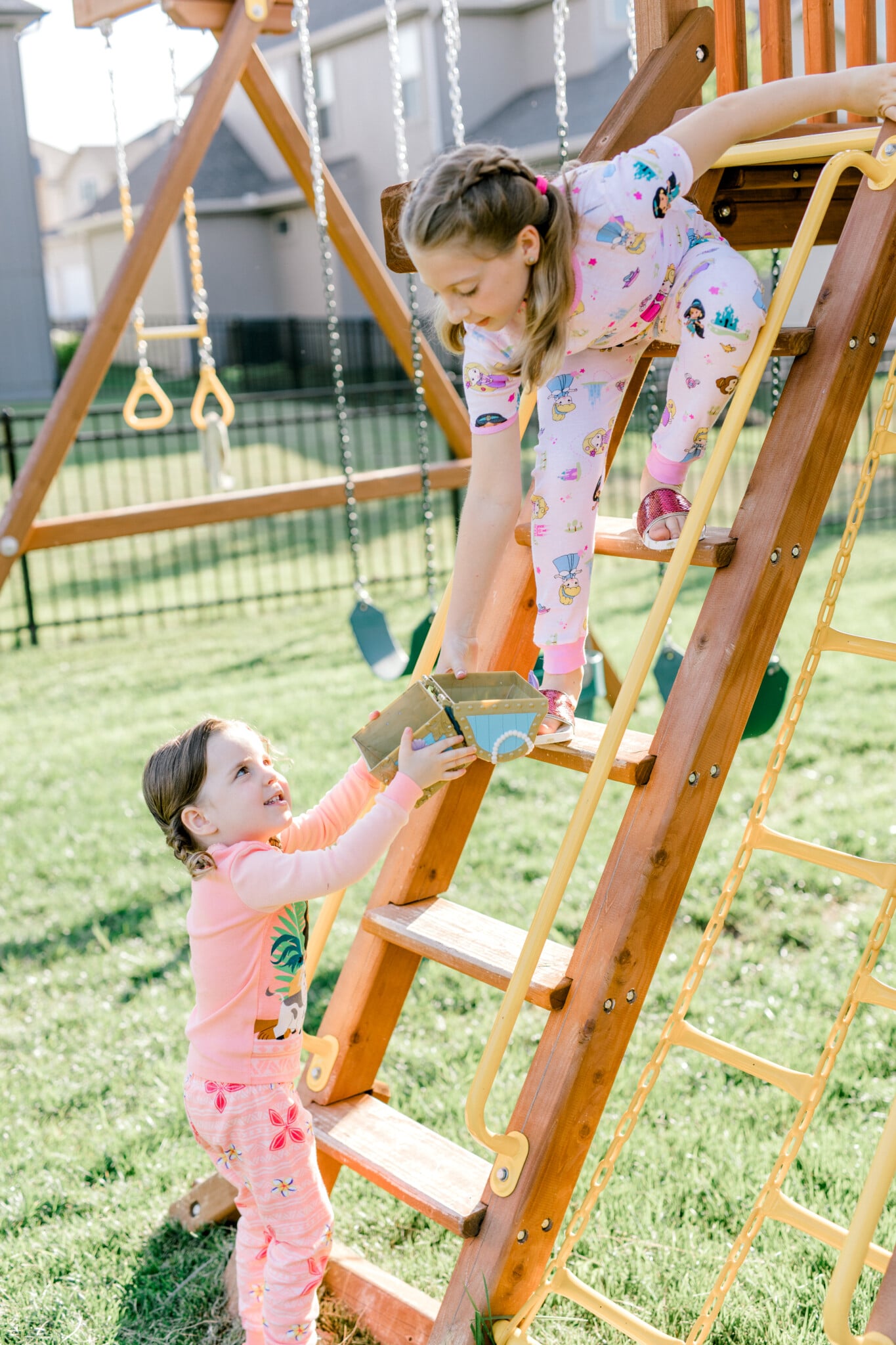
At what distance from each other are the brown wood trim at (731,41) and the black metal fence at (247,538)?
406 cm

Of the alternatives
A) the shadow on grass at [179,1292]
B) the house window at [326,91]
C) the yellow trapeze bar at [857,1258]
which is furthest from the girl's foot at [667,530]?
the house window at [326,91]

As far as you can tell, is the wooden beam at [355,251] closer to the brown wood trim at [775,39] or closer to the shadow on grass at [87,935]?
the brown wood trim at [775,39]

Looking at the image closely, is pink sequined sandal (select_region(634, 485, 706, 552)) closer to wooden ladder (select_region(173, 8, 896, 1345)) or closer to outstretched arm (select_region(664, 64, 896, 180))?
wooden ladder (select_region(173, 8, 896, 1345))

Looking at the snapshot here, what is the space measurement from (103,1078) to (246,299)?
88.9 feet

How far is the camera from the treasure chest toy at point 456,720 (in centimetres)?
237

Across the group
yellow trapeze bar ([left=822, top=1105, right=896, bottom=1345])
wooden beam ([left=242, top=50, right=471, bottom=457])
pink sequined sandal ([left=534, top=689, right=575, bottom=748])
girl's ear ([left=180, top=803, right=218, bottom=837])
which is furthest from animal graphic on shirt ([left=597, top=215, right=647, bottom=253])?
wooden beam ([left=242, top=50, right=471, bottom=457])

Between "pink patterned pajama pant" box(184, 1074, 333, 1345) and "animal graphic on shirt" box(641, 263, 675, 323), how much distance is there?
1.68m

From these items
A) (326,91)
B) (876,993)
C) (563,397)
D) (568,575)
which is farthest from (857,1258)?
(326,91)

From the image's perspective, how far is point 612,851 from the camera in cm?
239

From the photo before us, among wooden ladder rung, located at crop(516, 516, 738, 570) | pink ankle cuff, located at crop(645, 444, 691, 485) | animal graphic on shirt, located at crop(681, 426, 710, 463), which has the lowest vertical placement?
wooden ladder rung, located at crop(516, 516, 738, 570)

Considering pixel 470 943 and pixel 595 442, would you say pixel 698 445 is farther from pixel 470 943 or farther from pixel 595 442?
pixel 470 943

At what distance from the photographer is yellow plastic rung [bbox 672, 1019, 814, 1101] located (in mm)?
2512

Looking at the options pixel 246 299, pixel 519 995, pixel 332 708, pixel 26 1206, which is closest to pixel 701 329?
pixel 519 995

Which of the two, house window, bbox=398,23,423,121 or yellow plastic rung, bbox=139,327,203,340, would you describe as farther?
house window, bbox=398,23,423,121
